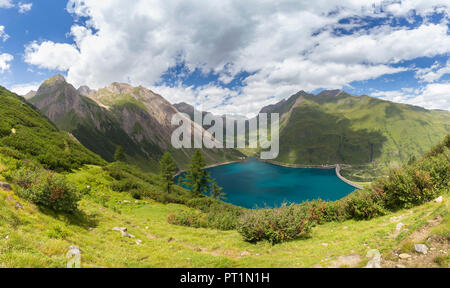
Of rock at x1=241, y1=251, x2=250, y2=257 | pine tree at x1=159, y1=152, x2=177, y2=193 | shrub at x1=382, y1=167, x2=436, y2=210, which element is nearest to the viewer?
rock at x1=241, y1=251, x2=250, y2=257

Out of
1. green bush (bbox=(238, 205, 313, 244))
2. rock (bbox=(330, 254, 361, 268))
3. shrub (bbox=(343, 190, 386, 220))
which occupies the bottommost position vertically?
rock (bbox=(330, 254, 361, 268))

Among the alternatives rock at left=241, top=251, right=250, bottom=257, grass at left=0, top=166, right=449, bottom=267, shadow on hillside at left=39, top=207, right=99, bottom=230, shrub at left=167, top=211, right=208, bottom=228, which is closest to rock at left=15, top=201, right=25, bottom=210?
grass at left=0, top=166, right=449, bottom=267

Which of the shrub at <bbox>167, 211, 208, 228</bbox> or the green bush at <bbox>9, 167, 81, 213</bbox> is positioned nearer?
the green bush at <bbox>9, 167, 81, 213</bbox>

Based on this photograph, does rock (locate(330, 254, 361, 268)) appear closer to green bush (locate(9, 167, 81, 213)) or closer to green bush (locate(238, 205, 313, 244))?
green bush (locate(238, 205, 313, 244))

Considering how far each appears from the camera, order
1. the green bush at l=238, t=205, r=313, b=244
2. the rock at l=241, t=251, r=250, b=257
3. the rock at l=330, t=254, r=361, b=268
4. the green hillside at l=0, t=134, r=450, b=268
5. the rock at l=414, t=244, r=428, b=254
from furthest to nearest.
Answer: the green bush at l=238, t=205, r=313, b=244 → the rock at l=241, t=251, r=250, b=257 → the rock at l=330, t=254, r=361, b=268 → the green hillside at l=0, t=134, r=450, b=268 → the rock at l=414, t=244, r=428, b=254

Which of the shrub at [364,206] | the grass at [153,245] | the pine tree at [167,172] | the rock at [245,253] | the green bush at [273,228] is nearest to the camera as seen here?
the grass at [153,245]

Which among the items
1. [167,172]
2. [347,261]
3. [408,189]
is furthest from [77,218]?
[167,172]

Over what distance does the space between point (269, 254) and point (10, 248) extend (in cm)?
1110

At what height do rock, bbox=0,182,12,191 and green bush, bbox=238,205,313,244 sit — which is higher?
Answer: rock, bbox=0,182,12,191

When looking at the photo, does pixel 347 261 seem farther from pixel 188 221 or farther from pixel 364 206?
pixel 188 221

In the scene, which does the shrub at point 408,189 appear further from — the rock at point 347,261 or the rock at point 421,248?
the rock at point 421,248

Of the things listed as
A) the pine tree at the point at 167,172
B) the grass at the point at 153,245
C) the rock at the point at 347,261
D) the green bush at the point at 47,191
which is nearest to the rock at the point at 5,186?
the green bush at the point at 47,191

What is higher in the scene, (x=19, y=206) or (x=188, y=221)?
(x=19, y=206)
